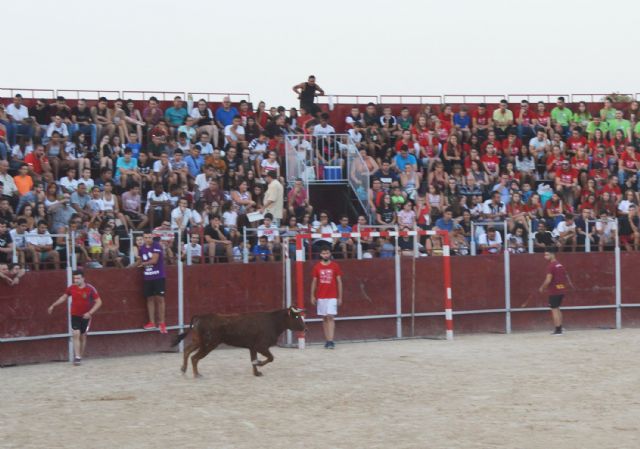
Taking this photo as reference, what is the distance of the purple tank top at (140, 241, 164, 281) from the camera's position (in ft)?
62.1

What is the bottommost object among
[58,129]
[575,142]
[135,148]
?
[135,148]

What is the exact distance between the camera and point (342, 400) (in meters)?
13.6

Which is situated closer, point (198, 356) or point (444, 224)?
point (198, 356)

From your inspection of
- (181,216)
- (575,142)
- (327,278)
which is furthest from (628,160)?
(181,216)

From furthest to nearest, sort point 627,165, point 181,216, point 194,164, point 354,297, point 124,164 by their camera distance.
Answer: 1. point 627,165
2. point 194,164
3. point 124,164
4. point 354,297
5. point 181,216

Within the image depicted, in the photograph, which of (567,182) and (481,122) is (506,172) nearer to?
(567,182)

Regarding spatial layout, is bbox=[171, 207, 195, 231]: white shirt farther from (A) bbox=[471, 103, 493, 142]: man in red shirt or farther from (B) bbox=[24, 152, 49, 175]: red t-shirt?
(A) bbox=[471, 103, 493, 142]: man in red shirt

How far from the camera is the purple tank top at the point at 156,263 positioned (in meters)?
18.9

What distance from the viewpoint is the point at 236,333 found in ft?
52.0

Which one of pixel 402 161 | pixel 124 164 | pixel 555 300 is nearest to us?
pixel 555 300

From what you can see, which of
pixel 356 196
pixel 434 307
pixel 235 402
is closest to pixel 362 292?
pixel 434 307

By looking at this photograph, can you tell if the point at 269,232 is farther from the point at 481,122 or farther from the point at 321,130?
the point at 481,122

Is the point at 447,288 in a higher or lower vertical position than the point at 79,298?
lower

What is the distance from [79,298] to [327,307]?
4369 millimetres
